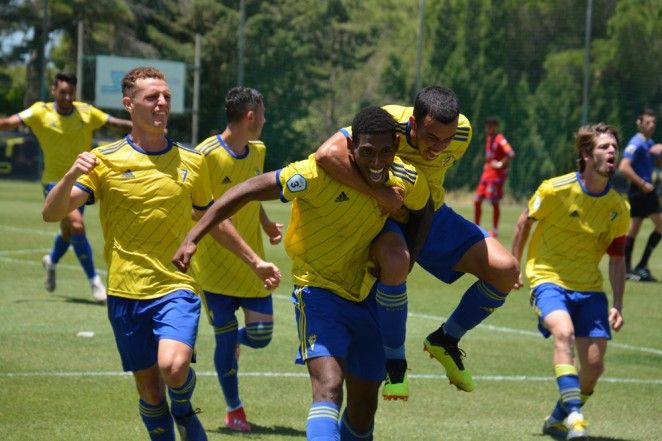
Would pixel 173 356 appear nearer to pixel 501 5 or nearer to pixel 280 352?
pixel 280 352

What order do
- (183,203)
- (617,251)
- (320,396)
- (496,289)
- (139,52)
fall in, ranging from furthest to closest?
(139,52), (617,251), (496,289), (183,203), (320,396)

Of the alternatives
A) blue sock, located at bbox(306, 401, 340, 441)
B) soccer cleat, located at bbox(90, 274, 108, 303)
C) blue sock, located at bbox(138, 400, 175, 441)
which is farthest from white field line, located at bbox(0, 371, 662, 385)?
blue sock, located at bbox(306, 401, 340, 441)

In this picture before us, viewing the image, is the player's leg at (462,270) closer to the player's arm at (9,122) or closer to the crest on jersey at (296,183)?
the crest on jersey at (296,183)

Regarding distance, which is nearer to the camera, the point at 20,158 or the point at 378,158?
the point at 378,158

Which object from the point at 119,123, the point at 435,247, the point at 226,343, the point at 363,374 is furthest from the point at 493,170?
the point at 363,374

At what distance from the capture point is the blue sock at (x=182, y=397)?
6.45 m

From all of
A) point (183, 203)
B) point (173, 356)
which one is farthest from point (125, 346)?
point (183, 203)

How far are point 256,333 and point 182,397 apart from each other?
7.32 ft

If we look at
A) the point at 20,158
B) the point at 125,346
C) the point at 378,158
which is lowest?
the point at 20,158

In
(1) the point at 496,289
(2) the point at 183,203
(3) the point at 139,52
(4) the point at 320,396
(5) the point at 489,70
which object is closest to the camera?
(4) the point at 320,396

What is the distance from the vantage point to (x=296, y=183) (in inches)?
238

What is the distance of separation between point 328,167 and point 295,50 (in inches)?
1305

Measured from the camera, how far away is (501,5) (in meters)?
39.0

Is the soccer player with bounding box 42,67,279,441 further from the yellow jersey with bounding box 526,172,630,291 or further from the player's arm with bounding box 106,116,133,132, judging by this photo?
the player's arm with bounding box 106,116,133,132
